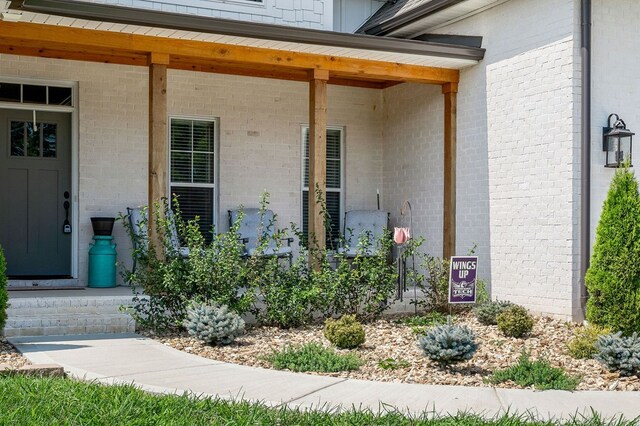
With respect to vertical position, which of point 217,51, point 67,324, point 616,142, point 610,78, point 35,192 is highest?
point 217,51

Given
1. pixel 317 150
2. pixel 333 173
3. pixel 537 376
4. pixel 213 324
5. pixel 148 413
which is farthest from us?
pixel 333 173

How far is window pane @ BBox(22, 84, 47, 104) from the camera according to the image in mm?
10562

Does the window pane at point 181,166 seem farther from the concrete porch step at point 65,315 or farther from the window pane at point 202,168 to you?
the concrete porch step at point 65,315

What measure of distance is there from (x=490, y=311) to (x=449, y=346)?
8.18 feet

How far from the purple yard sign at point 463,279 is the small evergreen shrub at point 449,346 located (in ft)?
1.87

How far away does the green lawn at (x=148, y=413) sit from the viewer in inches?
175

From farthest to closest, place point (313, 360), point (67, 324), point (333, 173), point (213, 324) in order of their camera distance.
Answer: point (333, 173) < point (67, 324) < point (213, 324) < point (313, 360)

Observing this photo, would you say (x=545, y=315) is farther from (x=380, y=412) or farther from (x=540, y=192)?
(x=380, y=412)

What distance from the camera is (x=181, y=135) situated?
1152cm

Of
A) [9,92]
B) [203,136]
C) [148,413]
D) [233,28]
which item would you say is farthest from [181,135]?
[148,413]

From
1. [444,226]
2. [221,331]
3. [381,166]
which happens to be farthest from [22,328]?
[381,166]

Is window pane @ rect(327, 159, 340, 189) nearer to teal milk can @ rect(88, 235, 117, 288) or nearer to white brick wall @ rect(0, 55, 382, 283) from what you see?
white brick wall @ rect(0, 55, 382, 283)

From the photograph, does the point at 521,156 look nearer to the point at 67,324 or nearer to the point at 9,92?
the point at 67,324

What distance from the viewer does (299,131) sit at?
12172mm
